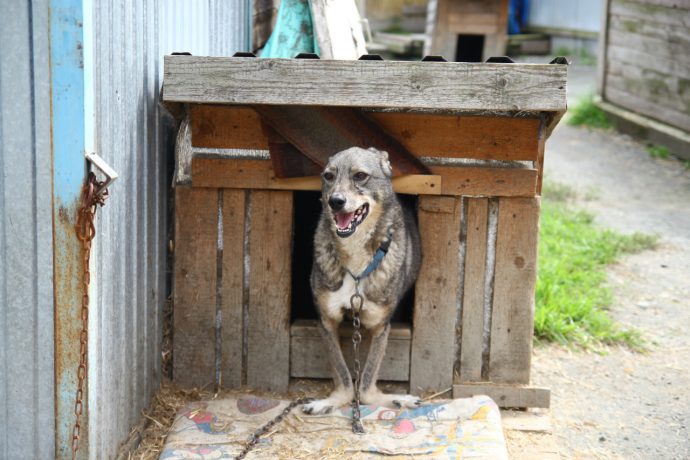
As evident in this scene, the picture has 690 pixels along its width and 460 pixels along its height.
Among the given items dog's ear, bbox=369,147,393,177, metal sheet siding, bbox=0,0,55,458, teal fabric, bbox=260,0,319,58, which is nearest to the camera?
metal sheet siding, bbox=0,0,55,458

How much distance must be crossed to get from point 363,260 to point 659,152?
7.62 metres

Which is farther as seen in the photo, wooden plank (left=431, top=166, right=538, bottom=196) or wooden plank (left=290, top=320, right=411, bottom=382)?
wooden plank (left=290, top=320, right=411, bottom=382)

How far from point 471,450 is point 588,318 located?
8.42ft

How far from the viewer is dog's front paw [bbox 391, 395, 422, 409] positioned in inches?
184

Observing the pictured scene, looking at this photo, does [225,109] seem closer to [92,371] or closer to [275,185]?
[275,185]

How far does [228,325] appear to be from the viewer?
4.84 m

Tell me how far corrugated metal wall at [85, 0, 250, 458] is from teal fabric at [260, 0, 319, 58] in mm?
1075

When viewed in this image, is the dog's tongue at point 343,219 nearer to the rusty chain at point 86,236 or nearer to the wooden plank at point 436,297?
the wooden plank at point 436,297

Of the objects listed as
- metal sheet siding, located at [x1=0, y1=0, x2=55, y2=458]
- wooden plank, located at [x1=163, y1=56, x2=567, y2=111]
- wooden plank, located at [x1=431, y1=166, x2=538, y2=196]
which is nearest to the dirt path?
wooden plank, located at [x1=431, y1=166, x2=538, y2=196]

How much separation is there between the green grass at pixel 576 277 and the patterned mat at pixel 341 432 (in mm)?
1750

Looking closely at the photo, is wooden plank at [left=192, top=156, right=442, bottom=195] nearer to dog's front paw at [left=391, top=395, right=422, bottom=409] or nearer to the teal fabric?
dog's front paw at [left=391, top=395, right=422, bottom=409]

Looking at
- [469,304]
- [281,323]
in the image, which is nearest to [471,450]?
[469,304]

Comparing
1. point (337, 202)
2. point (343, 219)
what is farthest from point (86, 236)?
point (343, 219)

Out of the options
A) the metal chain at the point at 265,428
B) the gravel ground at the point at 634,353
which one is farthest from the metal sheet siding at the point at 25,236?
the gravel ground at the point at 634,353
